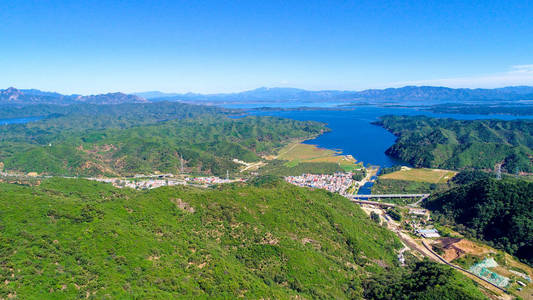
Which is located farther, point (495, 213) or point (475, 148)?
point (475, 148)

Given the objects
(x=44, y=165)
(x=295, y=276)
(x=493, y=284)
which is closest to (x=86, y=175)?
(x=44, y=165)

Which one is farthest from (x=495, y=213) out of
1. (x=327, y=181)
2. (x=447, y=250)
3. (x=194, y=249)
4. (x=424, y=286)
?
(x=194, y=249)

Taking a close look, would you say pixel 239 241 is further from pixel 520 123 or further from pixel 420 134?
pixel 520 123

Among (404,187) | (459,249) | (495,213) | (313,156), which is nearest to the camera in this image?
(459,249)

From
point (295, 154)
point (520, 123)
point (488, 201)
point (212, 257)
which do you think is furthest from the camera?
point (520, 123)

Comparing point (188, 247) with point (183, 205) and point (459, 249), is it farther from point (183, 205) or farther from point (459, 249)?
point (459, 249)

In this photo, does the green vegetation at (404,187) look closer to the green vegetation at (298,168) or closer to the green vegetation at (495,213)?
the green vegetation at (495,213)
